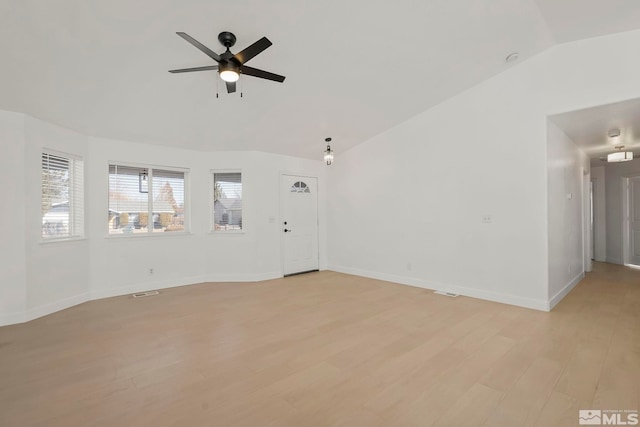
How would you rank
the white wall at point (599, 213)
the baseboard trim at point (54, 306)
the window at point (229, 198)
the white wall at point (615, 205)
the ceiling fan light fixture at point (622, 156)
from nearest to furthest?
1. the baseboard trim at point (54, 306)
2. the ceiling fan light fixture at point (622, 156)
3. the window at point (229, 198)
4. the white wall at point (615, 205)
5. the white wall at point (599, 213)

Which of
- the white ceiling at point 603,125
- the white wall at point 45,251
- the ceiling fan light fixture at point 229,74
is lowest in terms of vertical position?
the white wall at point 45,251

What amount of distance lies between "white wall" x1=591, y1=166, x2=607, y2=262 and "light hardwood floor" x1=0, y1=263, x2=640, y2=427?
13.1 ft

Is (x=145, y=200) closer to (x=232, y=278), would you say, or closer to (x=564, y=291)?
(x=232, y=278)

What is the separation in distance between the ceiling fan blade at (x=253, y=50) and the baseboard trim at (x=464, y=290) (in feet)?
14.2

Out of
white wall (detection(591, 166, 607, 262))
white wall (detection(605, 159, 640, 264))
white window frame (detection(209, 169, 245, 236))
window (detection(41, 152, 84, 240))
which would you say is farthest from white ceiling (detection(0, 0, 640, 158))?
white wall (detection(591, 166, 607, 262))

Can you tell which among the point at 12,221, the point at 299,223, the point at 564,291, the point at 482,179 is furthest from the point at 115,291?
the point at 564,291

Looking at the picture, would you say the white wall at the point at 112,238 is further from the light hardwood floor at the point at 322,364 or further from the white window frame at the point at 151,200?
the light hardwood floor at the point at 322,364

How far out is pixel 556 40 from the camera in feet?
11.9

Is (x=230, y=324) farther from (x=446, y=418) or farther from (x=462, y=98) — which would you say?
(x=462, y=98)

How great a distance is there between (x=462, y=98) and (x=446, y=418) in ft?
14.5

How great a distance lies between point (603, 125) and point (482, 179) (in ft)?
5.95

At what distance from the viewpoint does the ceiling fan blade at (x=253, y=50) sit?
2.45 metres
